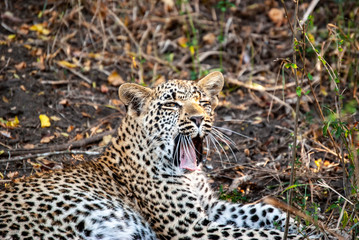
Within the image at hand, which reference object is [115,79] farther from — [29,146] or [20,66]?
[29,146]

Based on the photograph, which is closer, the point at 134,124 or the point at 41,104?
the point at 134,124

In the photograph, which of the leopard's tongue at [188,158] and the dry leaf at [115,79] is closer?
the leopard's tongue at [188,158]

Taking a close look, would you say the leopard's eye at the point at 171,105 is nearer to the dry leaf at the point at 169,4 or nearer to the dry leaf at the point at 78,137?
the dry leaf at the point at 78,137

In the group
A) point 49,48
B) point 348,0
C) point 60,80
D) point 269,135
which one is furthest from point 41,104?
point 348,0

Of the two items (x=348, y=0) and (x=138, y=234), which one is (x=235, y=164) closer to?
(x=138, y=234)

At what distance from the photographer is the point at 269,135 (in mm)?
9539

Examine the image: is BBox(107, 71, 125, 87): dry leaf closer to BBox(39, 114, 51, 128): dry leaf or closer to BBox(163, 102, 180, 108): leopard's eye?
BBox(39, 114, 51, 128): dry leaf

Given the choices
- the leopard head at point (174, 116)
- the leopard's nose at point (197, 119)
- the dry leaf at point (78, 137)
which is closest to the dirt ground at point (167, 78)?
the dry leaf at point (78, 137)

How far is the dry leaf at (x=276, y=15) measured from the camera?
12.4 metres

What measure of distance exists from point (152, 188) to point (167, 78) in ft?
15.0

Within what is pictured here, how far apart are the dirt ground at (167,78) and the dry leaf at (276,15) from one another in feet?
0.10

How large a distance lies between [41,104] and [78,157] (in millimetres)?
1792

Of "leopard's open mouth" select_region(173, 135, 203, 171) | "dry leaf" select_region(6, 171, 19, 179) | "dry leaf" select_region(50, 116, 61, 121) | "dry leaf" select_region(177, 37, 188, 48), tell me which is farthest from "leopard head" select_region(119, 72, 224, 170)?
"dry leaf" select_region(177, 37, 188, 48)

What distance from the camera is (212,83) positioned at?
722cm
